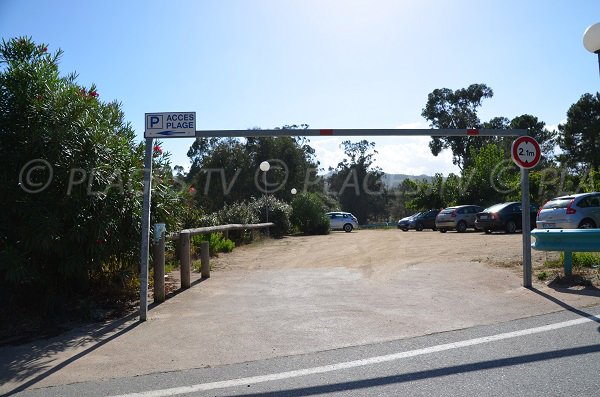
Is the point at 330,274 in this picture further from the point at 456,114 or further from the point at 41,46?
the point at 456,114

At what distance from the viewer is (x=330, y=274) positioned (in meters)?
11.1

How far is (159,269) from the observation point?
831cm

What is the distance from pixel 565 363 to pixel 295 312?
12.2 feet

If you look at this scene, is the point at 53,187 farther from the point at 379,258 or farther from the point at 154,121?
the point at 379,258

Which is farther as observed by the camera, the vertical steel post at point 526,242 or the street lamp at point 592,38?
the vertical steel post at point 526,242

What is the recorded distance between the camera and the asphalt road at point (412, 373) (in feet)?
14.6

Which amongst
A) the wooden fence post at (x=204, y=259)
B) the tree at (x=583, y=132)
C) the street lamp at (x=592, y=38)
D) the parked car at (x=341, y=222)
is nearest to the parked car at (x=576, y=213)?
the street lamp at (x=592, y=38)

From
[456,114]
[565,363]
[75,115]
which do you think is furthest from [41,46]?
[456,114]

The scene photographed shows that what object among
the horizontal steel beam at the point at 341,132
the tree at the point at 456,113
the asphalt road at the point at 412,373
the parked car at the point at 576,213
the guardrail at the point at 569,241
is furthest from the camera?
the tree at the point at 456,113

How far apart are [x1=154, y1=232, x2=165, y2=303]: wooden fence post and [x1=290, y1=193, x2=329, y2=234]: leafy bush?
2197 cm

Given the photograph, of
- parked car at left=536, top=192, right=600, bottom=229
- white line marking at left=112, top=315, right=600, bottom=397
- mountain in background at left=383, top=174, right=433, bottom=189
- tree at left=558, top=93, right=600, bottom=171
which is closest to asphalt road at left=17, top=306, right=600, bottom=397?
white line marking at left=112, top=315, right=600, bottom=397

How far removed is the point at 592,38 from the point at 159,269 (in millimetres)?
7904

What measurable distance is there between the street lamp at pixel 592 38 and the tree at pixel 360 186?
63828 mm

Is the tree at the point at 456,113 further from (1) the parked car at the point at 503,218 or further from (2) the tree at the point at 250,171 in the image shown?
(1) the parked car at the point at 503,218
